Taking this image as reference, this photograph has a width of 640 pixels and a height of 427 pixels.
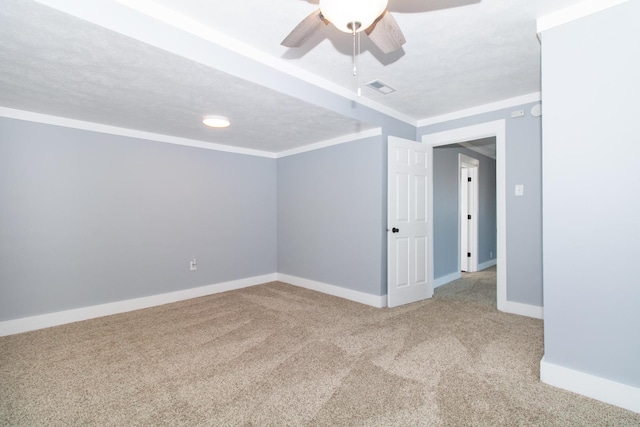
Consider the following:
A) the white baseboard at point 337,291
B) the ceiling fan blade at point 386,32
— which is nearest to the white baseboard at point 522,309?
the white baseboard at point 337,291

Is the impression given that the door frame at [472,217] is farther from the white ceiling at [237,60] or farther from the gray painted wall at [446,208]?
the white ceiling at [237,60]

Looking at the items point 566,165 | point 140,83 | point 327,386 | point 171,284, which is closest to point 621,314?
point 566,165

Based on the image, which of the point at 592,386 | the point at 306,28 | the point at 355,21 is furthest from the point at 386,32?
the point at 592,386

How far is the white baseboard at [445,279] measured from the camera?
4482 mm

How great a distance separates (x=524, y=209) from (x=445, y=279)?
186 cm

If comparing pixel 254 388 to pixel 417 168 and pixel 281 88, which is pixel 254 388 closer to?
pixel 281 88

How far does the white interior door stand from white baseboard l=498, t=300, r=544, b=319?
0.87 meters

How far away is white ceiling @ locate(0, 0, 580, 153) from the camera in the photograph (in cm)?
173

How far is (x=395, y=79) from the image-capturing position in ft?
8.94

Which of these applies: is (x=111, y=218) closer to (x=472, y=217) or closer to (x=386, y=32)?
(x=386, y=32)

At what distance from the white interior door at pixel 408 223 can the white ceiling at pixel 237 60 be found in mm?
580

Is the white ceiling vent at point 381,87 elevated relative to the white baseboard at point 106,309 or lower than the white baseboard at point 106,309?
elevated

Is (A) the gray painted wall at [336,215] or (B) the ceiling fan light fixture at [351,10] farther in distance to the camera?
(A) the gray painted wall at [336,215]

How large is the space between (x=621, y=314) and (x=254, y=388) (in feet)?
7.30
